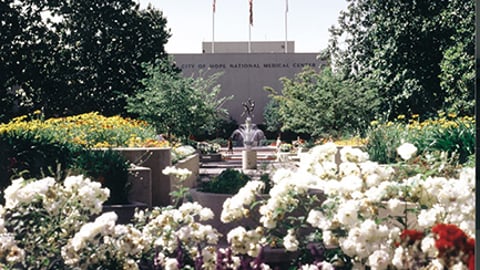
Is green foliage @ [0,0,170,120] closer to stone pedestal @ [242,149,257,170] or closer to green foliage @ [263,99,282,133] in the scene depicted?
stone pedestal @ [242,149,257,170]

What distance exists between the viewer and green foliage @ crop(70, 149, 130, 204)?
8.34 metres

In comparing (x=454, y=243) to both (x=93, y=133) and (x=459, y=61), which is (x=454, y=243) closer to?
(x=93, y=133)

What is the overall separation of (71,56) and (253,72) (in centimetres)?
2144

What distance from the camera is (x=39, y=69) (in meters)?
Result: 26.5

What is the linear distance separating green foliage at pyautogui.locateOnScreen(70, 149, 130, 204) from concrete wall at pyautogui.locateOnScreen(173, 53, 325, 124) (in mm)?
37412

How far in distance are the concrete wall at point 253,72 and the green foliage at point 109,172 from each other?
1473 inches

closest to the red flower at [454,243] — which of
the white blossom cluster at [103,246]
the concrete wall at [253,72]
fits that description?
the white blossom cluster at [103,246]

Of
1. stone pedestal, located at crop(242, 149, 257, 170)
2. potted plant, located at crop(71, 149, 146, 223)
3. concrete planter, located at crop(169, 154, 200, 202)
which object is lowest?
stone pedestal, located at crop(242, 149, 257, 170)

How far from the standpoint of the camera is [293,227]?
14.0ft

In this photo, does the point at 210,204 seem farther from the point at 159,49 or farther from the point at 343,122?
the point at 159,49

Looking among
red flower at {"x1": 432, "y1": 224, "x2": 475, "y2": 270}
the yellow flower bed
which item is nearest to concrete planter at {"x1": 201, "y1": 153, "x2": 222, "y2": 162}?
the yellow flower bed

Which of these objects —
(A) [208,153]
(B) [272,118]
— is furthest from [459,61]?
(B) [272,118]

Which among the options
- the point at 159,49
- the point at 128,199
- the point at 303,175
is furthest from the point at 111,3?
the point at 303,175

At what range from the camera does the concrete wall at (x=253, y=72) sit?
151 ft
